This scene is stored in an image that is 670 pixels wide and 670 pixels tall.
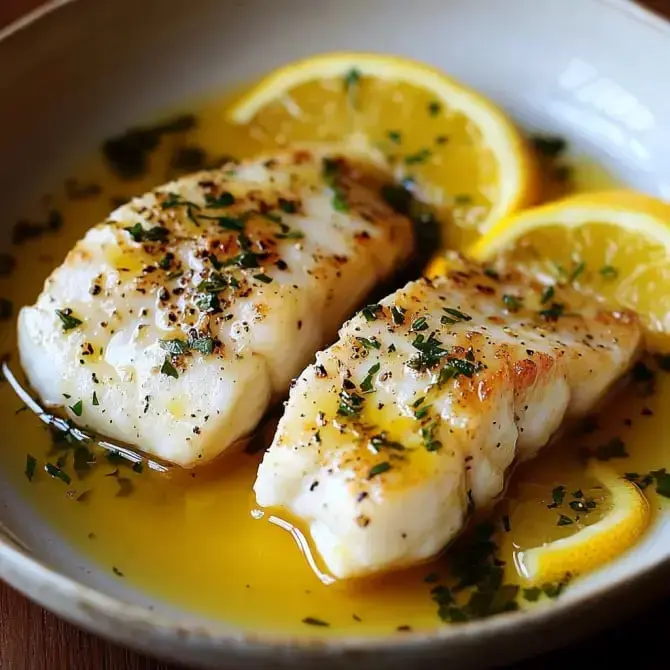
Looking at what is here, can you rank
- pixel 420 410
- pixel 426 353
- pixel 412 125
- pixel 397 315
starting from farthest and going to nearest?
1. pixel 412 125
2. pixel 397 315
3. pixel 426 353
4. pixel 420 410

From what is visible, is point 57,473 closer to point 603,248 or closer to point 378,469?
point 378,469

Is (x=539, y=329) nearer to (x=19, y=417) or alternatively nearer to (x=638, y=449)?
(x=638, y=449)

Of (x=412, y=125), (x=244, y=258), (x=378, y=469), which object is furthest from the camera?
(x=412, y=125)

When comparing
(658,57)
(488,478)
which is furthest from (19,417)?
(658,57)

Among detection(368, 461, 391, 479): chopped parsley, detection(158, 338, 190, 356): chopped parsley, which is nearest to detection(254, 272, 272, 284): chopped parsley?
detection(158, 338, 190, 356): chopped parsley

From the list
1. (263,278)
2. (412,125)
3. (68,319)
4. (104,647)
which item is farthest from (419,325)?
(412,125)

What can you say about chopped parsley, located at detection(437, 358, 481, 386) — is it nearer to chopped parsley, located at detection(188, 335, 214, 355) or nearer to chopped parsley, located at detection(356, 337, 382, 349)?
chopped parsley, located at detection(356, 337, 382, 349)
